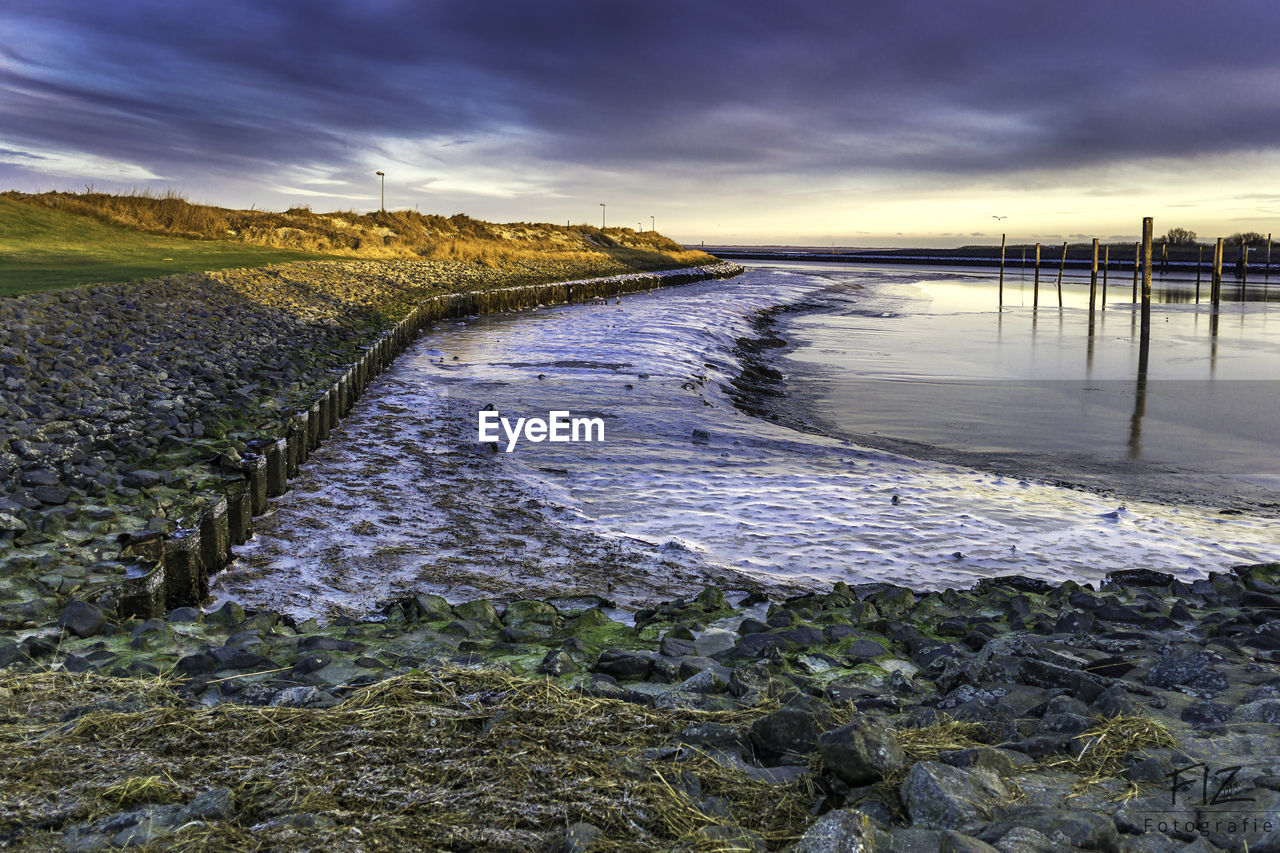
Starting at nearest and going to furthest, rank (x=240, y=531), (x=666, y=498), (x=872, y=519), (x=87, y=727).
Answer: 1. (x=87, y=727)
2. (x=240, y=531)
3. (x=872, y=519)
4. (x=666, y=498)

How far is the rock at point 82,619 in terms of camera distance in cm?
522

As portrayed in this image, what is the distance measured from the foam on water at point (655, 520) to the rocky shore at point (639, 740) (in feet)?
6.20

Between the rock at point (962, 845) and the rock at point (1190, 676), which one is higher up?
the rock at point (962, 845)

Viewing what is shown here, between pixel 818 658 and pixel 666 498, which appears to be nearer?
pixel 818 658

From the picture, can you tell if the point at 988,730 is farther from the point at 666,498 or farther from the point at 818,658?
the point at 666,498

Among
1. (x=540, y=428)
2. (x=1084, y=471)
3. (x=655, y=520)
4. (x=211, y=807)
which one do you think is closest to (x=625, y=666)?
(x=211, y=807)

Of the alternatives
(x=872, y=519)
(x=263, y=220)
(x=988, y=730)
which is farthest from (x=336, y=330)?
(x=263, y=220)

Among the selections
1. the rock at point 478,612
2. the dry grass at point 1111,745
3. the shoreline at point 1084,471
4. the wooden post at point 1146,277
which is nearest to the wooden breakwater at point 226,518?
the rock at point 478,612

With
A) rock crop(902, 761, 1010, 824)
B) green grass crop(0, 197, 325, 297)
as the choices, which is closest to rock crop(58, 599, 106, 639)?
rock crop(902, 761, 1010, 824)

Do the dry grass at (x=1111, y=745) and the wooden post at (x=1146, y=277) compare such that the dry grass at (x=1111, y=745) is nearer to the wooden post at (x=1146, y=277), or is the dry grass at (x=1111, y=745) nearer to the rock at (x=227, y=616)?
the rock at (x=227, y=616)

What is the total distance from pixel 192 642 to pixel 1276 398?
21484mm

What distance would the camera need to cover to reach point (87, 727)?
3613mm

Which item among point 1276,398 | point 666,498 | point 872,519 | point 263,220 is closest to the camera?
point 872,519

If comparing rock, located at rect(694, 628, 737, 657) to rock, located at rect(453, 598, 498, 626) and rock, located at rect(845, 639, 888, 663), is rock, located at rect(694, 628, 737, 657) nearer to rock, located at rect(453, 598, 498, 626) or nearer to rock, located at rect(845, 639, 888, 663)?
rock, located at rect(845, 639, 888, 663)
